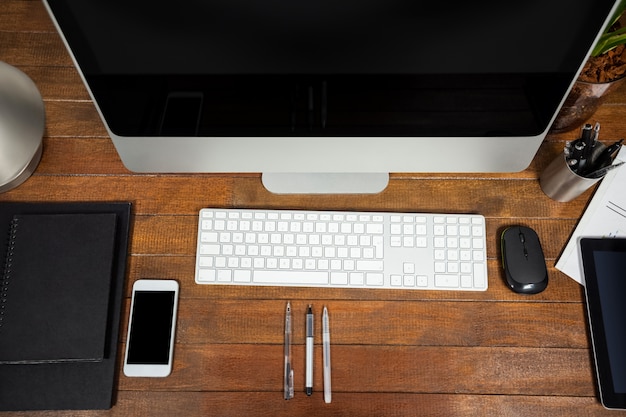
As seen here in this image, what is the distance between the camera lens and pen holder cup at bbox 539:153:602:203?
88 cm

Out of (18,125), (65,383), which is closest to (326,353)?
(65,383)

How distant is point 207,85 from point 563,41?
1.55ft

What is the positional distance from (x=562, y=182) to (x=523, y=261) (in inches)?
5.8

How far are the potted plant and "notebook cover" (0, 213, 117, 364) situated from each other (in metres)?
0.81

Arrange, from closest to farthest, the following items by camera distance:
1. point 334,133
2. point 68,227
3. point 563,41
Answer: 1. point 563,41
2. point 334,133
3. point 68,227

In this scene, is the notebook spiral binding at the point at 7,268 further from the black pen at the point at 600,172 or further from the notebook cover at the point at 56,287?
the black pen at the point at 600,172

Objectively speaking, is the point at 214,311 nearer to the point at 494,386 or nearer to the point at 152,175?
the point at 152,175

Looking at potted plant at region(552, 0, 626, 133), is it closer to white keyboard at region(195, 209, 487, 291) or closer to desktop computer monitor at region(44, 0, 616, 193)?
desktop computer monitor at region(44, 0, 616, 193)

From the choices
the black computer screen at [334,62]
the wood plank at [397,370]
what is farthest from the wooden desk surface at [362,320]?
the black computer screen at [334,62]

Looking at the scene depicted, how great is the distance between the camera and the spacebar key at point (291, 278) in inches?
35.0

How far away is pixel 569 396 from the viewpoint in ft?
2.76

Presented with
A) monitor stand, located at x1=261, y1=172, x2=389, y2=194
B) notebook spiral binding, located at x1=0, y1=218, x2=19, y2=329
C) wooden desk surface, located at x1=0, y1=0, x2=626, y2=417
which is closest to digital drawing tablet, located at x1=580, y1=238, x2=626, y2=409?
wooden desk surface, located at x1=0, y1=0, x2=626, y2=417

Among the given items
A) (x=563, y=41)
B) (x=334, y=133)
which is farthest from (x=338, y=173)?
(x=563, y=41)

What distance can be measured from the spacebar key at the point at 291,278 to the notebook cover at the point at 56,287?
0.81ft
